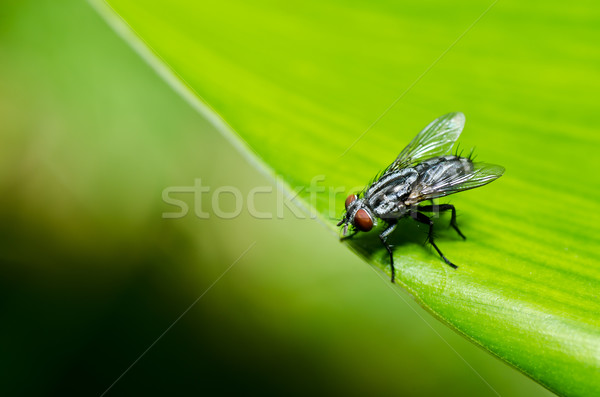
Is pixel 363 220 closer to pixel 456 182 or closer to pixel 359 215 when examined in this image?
pixel 359 215

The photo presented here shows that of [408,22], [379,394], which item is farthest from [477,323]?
[379,394]

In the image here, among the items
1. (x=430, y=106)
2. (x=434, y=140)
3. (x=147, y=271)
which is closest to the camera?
(x=430, y=106)

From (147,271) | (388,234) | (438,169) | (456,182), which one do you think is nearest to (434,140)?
(438,169)

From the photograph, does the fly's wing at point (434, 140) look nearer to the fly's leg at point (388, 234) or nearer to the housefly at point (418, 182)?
the housefly at point (418, 182)

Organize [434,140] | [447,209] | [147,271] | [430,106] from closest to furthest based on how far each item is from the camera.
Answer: [430,106], [447,209], [434,140], [147,271]

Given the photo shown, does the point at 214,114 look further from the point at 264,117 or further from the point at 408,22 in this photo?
the point at 408,22

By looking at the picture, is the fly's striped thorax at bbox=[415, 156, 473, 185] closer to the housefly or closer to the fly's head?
the housefly

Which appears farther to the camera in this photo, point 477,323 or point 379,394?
point 379,394

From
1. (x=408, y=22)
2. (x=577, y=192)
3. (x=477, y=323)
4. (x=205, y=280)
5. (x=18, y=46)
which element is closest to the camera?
(x=477, y=323)
